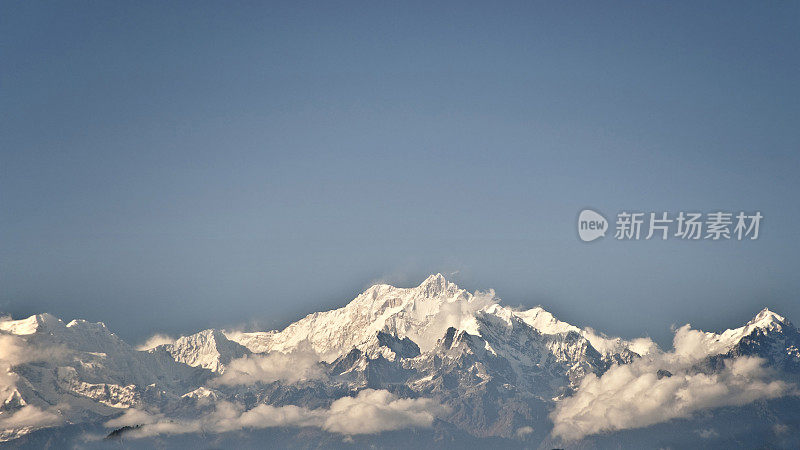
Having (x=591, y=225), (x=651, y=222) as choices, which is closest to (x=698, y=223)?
(x=651, y=222)

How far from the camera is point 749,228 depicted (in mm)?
171375

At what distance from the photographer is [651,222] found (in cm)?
17438

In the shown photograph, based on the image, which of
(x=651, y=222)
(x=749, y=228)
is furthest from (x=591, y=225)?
(x=749, y=228)

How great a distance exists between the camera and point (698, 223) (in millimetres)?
173250

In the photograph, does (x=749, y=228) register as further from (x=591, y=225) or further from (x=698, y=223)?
(x=591, y=225)

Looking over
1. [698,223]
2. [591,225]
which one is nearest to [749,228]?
[698,223]

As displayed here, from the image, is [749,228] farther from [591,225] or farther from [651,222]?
→ [591,225]

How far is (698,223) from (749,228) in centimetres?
853

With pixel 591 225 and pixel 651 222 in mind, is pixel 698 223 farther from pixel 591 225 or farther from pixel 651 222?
pixel 591 225

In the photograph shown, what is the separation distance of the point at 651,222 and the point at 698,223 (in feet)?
26.3

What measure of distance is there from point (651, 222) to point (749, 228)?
54.2ft
